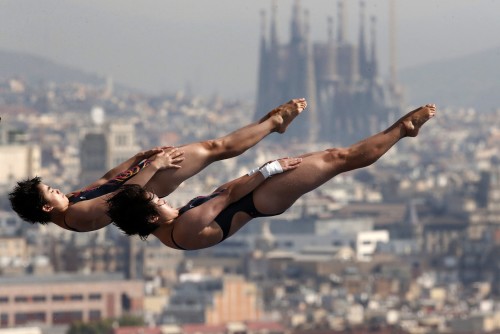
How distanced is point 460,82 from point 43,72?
2541 cm

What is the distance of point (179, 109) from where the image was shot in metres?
A: 127

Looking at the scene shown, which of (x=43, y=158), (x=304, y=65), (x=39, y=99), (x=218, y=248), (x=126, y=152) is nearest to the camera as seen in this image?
(x=218, y=248)

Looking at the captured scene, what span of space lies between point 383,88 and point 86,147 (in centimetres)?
4235

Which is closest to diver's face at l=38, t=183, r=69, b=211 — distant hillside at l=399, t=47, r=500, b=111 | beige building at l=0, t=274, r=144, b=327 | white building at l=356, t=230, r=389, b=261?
beige building at l=0, t=274, r=144, b=327

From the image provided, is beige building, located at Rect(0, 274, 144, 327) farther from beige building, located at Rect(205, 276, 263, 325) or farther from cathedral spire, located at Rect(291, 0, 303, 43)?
cathedral spire, located at Rect(291, 0, 303, 43)

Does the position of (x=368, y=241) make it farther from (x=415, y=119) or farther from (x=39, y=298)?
(x=415, y=119)

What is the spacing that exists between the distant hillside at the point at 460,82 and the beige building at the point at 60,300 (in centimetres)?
1691

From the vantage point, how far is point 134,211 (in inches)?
206

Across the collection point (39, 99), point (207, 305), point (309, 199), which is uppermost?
point (39, 99)

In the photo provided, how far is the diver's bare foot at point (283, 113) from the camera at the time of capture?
5613 mm

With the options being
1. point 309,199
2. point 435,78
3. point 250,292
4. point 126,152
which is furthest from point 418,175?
point 250,292

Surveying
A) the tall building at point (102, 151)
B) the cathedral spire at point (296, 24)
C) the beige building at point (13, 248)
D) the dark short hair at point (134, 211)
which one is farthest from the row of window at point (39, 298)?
the cathedral spire at point (296, 24)

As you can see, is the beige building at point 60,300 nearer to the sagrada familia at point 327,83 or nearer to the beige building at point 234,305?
the beige building at point 234,305

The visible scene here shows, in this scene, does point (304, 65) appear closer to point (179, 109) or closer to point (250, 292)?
point (179, 109)
